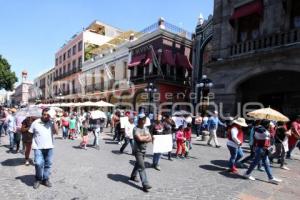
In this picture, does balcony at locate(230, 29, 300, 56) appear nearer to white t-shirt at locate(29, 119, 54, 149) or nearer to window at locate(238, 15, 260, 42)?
window at locate(238, 15, 260, 42)

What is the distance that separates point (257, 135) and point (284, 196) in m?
1.63

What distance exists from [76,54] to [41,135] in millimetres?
37353

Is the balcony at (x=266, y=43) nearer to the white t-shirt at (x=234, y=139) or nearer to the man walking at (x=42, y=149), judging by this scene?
the white t-shirt at (x=234, y=139)

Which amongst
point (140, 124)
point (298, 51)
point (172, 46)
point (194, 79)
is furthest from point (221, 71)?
point (140, 124)

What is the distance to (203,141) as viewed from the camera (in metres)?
14.2

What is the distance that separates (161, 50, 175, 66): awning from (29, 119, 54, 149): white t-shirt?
19.0 m

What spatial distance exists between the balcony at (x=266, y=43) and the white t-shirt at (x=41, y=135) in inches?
481

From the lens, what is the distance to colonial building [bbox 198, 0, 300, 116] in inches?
542

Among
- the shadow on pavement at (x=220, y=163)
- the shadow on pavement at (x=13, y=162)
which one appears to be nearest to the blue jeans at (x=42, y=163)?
the shadow on pavement at (x=13, y=162)

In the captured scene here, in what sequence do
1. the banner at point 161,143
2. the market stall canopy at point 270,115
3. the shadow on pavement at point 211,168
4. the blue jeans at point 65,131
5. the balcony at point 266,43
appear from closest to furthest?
the banner at point 161,143, the shadow on pavement at point 211,168, the market stall canopy at point 270,115, the balcony at point 266,43, the blue jeans at point 65,131

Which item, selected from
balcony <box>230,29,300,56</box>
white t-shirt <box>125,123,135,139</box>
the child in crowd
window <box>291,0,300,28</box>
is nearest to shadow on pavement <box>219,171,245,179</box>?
the child in crowd

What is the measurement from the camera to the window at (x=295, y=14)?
545 inches

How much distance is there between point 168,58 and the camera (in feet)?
79.9

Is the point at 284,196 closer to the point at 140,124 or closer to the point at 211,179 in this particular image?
the point at 211,179
